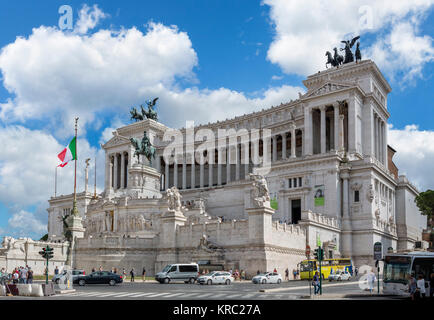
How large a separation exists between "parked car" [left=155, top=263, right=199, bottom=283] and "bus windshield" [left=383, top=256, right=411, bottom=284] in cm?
1956

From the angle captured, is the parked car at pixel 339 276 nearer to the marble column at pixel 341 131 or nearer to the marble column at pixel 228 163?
the marble column at pixel 341 131

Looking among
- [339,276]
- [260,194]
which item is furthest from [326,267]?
[260,194]

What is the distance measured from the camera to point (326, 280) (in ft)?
162

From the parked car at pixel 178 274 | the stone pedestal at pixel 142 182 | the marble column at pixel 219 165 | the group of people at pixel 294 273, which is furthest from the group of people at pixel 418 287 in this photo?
the marble column at pixel 219 165

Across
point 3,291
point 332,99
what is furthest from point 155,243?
point 332,99

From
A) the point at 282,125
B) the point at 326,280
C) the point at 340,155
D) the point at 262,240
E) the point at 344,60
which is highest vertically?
the point at 344,60

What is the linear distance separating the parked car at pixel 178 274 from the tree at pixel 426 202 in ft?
179

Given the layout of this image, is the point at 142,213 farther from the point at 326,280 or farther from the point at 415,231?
the point at 415,231

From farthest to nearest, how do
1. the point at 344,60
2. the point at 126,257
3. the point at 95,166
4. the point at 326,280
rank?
1. the point at 95,166
2. the point at 344,60
3. the point at 126,257
4. the point at 326,280

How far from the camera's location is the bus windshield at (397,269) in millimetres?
30089

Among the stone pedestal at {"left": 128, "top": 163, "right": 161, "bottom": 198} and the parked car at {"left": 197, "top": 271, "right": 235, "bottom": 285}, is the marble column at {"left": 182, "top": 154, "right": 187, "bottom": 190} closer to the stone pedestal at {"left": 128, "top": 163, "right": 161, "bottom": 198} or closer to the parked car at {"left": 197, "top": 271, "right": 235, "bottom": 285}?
the stone pedestal at {"left": 128, "top": 163, "right": 161, "bottom": 198}

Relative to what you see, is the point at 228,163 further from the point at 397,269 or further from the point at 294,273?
the point at 397,269

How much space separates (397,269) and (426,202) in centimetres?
6311

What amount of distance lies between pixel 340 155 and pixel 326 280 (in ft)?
98.3
